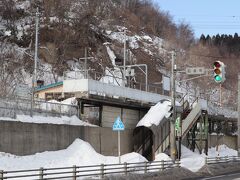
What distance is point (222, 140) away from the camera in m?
62.1

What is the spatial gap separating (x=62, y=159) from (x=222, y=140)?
38235 millimetres

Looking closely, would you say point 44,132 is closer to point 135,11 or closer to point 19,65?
point 19,65

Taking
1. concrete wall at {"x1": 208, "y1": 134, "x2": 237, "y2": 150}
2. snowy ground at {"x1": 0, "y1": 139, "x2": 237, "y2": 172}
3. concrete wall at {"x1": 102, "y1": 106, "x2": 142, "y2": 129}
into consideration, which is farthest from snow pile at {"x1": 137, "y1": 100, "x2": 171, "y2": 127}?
concrete wall at {"x1": 208, "y1": 134, "x2": 237, "y2": 150}

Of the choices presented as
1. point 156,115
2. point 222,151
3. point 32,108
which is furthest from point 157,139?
point 222,151

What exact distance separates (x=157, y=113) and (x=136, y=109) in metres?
5.23

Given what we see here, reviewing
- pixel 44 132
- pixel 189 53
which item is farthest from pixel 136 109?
pixel 189 53

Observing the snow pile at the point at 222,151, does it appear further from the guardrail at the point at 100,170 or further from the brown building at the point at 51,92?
the guardrail at the point at 100,170

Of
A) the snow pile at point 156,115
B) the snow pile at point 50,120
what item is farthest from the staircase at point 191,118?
the snow pile at point 50,120

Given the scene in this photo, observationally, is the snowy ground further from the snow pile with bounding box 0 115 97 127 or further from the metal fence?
the metal fence

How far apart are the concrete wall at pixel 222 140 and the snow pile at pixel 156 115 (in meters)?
20.0

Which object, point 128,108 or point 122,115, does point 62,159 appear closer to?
point 122,115

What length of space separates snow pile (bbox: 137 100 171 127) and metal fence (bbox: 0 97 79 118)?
588cm

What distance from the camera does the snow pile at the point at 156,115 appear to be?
37.2 m

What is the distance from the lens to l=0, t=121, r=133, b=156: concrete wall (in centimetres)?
Result: 2571
